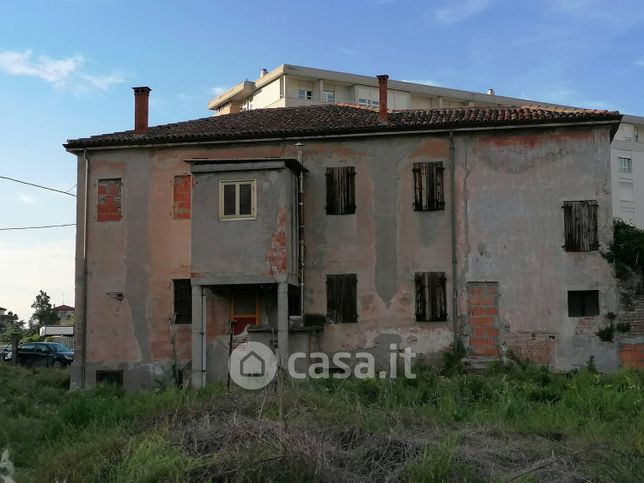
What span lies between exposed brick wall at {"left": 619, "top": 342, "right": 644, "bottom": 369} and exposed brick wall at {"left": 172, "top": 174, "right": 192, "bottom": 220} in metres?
13.2

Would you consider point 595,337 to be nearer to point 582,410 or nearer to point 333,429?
point 582,410

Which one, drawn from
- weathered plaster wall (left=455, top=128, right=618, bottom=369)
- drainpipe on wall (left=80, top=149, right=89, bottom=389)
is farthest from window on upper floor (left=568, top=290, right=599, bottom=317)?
drainpipe on wall (left=80, top=149, right=89, bottom=389)

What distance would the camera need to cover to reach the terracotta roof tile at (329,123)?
22.3 m

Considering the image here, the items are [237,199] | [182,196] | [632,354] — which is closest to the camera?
[632,354]

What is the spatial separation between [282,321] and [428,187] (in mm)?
5861

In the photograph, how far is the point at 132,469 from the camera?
912 cm

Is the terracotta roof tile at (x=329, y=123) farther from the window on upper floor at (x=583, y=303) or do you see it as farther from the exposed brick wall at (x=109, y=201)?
the window on upper floor at (x=583, y=303)

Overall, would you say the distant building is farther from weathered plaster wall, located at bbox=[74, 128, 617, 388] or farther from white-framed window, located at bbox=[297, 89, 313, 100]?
weathered plaster wall, located at bbox=[74, 128, 617, 388]

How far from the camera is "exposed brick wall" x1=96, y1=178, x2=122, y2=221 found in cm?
2403

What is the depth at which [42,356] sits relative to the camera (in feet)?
120

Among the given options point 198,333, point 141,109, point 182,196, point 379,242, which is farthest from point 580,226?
point 141,109

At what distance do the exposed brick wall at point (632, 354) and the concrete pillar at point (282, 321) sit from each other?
9217mm

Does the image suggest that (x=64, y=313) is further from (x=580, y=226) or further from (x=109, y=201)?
(x=580, y=226)

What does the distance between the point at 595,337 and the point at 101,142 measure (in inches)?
621
